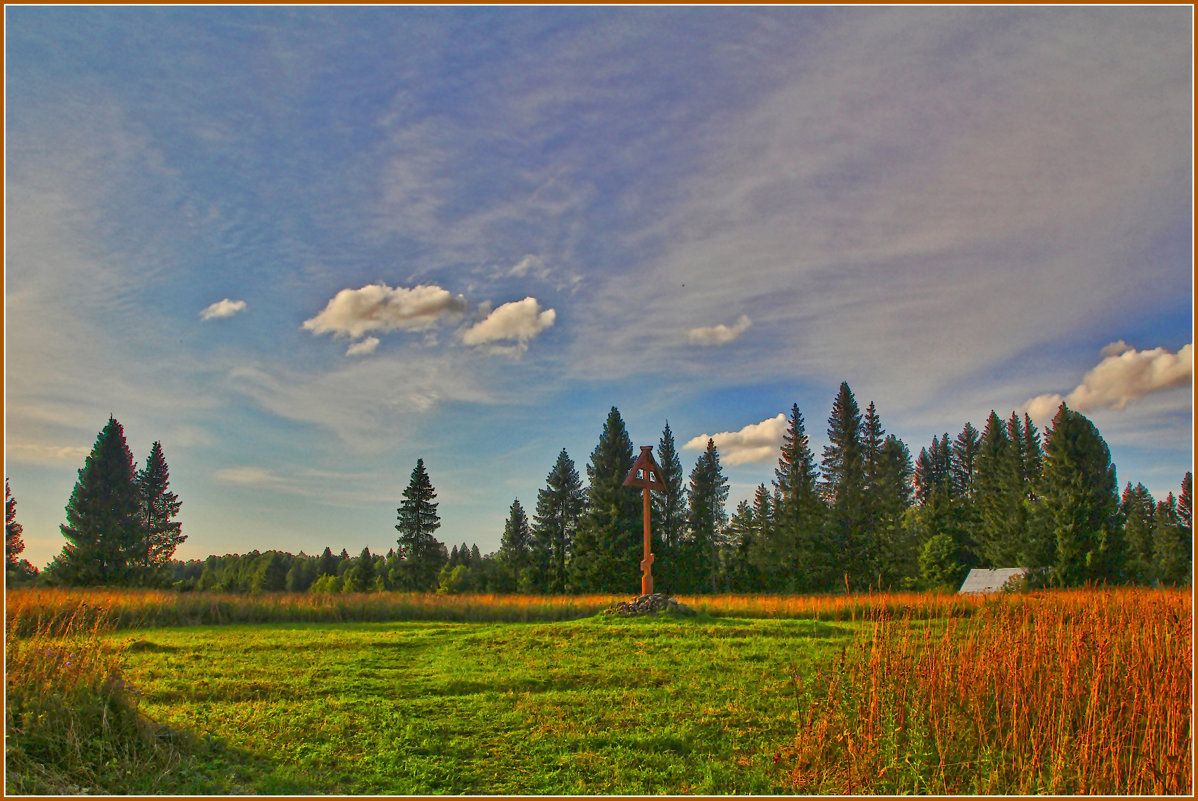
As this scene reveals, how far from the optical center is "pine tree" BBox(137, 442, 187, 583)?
35781mm

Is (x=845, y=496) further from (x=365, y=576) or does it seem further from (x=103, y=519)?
(x=103, y=519)

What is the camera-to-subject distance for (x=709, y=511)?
4397cm

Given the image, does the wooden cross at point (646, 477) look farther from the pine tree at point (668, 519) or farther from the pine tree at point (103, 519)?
the pine tree at point (103, 519)

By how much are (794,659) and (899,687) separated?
417 centimetres

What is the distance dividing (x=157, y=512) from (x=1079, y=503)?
46864 millimetres

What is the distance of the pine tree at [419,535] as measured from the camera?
126ft

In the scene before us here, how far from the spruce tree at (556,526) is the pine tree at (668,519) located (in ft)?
15.3

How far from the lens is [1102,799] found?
→ 3.46 metres

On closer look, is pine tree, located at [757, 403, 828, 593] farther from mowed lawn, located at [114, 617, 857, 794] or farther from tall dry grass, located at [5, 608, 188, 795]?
tall dry grass, located at [5, 608, 188, 795]

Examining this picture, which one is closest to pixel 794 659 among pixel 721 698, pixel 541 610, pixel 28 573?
pixel 721 698

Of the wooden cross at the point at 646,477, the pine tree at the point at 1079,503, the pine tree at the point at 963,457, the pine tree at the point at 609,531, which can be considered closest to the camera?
the wooden cross at the point at 646,477

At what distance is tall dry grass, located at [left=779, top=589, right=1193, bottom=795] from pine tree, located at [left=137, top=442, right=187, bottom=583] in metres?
39.3

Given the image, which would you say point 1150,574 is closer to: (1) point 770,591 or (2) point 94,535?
(1) point 770,591

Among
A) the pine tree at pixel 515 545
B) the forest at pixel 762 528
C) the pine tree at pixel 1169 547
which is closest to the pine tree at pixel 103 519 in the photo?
the forest at pixel 762 528
